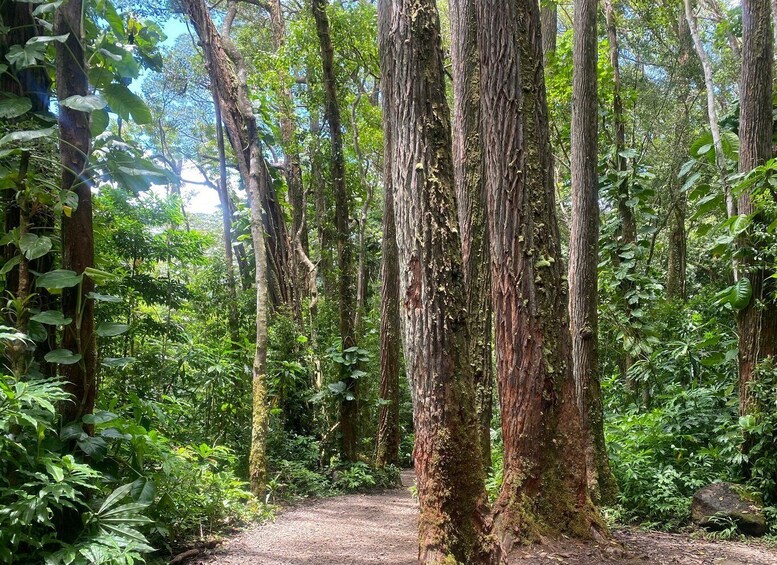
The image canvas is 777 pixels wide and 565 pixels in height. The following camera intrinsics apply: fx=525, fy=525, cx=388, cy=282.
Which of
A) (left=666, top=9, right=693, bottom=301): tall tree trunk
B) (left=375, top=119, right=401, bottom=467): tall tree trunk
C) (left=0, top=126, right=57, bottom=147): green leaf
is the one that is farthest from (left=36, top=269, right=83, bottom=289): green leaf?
(left=666, top=9, right=693, bottom=301): tall tree trunk

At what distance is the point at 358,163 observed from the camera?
1291 cm

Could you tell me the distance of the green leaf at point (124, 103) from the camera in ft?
11.4

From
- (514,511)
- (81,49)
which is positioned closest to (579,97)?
(514,511)

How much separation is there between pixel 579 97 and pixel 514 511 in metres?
4.96

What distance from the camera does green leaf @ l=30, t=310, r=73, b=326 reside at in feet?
9.80

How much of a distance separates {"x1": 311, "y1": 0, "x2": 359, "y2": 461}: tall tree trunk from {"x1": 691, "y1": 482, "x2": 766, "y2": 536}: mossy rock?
4732 millimetres

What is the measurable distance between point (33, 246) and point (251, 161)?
4.78 metres

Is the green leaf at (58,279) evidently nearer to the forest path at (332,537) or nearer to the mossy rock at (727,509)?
the forest path at (332,537)

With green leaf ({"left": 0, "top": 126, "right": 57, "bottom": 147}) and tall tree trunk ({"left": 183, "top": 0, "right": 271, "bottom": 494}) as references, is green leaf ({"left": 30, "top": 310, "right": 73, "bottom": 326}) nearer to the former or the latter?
green leaf ({"left": 0, "top": 126, "right": 57, "bottom": 147})

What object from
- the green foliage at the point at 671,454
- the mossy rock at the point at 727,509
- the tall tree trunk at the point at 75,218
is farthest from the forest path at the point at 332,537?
the mossy rock at the point at 727,509

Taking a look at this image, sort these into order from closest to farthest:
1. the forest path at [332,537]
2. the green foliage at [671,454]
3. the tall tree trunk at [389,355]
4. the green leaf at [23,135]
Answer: the green leaf at [23,135], the forest path at [332,537], the green foliage at [671,454], the tall tree trunk at [389,355]

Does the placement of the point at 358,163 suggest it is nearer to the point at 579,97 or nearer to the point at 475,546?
the point at 579,97

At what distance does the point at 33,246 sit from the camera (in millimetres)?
3088

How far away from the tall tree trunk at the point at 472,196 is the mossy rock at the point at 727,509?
2262 millimetres
